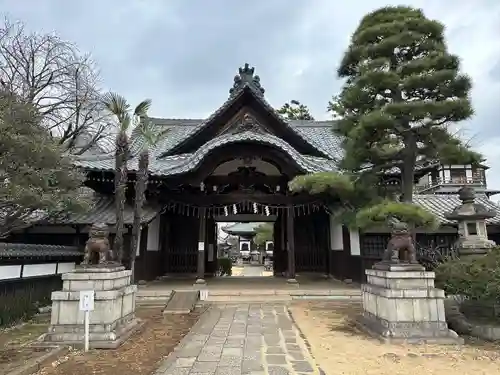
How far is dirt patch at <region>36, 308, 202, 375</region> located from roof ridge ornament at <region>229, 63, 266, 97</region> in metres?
10.3

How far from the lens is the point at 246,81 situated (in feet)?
50.4

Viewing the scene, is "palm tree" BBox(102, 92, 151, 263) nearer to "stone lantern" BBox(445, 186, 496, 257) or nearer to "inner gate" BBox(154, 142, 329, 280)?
"inner gate" BBox(154, 142, 329, 280)

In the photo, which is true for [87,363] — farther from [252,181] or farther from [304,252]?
[304,252]

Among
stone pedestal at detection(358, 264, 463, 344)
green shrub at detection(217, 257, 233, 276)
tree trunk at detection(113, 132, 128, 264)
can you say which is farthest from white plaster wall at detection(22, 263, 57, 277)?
green shrub at detection(217, 257, 233, 276)

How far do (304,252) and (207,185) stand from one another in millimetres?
5431

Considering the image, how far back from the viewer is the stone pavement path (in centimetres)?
481

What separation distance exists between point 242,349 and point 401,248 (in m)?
3.51

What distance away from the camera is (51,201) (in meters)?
9.59

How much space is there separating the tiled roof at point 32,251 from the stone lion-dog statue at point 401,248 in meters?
7.87

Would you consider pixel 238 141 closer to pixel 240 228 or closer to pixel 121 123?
pixel 121 123

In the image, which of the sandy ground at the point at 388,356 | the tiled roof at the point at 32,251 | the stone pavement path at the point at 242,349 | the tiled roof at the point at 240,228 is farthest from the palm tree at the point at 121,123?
the tiled roof at the point at 240,228

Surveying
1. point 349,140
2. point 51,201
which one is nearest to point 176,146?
point 51,201

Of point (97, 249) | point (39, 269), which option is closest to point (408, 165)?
point (97, 249)

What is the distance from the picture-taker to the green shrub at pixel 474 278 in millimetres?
6391
